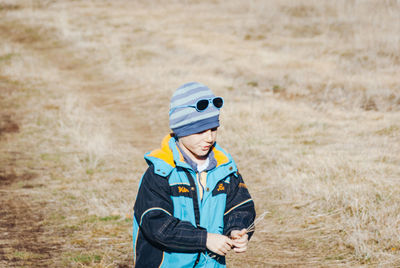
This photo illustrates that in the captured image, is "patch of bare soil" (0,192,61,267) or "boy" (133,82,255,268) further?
"patch of bare soil" (0,192,61,267)

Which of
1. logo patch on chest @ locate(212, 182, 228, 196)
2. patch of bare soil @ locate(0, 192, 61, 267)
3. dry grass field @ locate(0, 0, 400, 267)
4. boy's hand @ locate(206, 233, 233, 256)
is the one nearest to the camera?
boy's hand @ locate(206, 233, 233, 256)

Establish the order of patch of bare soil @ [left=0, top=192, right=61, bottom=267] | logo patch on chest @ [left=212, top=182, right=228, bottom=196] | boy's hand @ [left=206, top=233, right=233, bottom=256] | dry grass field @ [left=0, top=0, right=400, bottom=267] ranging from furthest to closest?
dry grass field @ [left=0, top=0, right=400, bottom=267] < patch of bare soil @ [left=0, top=192, right=61, bottom=267] < logo patch on chest @ [left=212, top=182, right=228, bottom=196] < boy's hand @ [left=206, top=233, right=233, bottom=256]

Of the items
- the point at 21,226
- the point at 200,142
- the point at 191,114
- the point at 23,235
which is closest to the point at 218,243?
the point at 200,142

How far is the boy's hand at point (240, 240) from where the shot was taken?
2367 millimetres

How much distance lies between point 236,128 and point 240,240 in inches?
227

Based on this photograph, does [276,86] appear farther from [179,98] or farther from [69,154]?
[179,98]

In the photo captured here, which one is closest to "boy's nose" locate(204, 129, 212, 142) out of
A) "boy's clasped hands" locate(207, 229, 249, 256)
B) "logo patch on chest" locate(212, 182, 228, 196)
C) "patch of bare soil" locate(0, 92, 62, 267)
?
"logo patch on chest" locate(212, 182, 228, 196)

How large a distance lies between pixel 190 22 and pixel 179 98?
65.6 ft

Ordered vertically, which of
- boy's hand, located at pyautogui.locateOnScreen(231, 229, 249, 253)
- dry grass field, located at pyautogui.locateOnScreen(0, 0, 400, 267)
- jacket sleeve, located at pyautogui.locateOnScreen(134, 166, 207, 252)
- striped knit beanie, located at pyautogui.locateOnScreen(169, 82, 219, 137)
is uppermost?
striped knit beanie, located at pyautogui.locateOnScreen(169, 82, 219, 137)

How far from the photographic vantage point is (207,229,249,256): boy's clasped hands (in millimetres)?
2338

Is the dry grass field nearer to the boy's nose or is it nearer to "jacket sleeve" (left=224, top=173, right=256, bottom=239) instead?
"jacket sleeve" (left=224, top=173, right=256, bottom=239)

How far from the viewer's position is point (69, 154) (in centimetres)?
732

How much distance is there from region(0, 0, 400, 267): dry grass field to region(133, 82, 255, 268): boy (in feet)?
5.32

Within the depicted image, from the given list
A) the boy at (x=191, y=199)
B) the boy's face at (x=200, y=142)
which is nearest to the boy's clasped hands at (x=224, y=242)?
the boy at (x=191, y=199)
